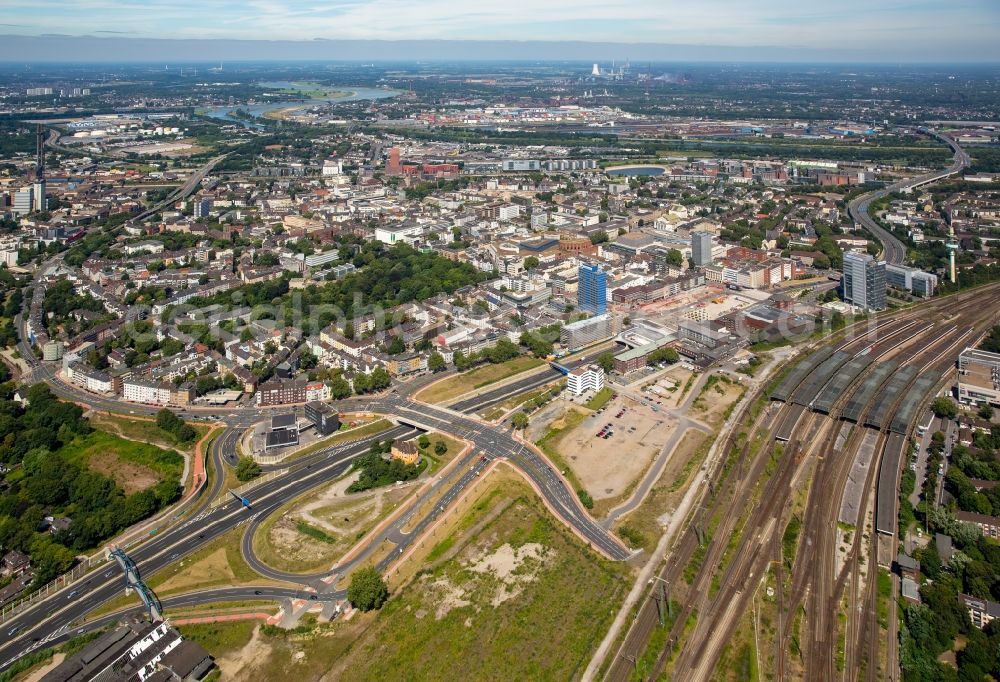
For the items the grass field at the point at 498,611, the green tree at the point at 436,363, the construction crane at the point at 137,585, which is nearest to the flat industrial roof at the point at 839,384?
the grass field at the point at 498,611

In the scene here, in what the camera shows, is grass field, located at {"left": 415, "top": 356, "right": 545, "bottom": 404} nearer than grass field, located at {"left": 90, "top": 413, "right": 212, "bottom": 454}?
No

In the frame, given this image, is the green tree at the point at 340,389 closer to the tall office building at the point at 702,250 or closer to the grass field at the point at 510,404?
the grass field at the point at 510,404

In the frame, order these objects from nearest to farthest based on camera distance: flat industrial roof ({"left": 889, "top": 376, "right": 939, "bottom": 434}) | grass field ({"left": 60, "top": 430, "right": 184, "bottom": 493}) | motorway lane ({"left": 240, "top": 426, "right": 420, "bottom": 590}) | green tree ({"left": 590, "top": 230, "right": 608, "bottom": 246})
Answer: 1. motorway lane ({"left": 240, "top": 426, "right": 420, "bottom": 590})
2. grass field ({"left": 60, "top": 430, "right": 184, "bottom": 493})
3. flat industrial roof ({"left": 889, "top": 376, "right": 939, "bottom": 434})
4. green tree ({"left": 590, "top": 230, "right": 608, "bottom": 246})

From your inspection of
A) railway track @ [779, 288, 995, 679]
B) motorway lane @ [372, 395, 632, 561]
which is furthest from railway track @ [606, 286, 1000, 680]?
motorway lane @ [372, 395, 632, 561]

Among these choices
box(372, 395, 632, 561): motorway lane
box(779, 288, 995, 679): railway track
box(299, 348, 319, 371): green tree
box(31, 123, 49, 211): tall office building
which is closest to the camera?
box(779, 288, 995, 679): railway track

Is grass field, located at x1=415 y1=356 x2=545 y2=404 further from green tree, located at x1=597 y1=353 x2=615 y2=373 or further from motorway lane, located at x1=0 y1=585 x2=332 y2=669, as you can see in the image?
motorway lane, located at x1=0 y1=585 x2=332 y2=669

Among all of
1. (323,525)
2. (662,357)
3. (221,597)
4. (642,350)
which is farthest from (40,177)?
(221,597)
